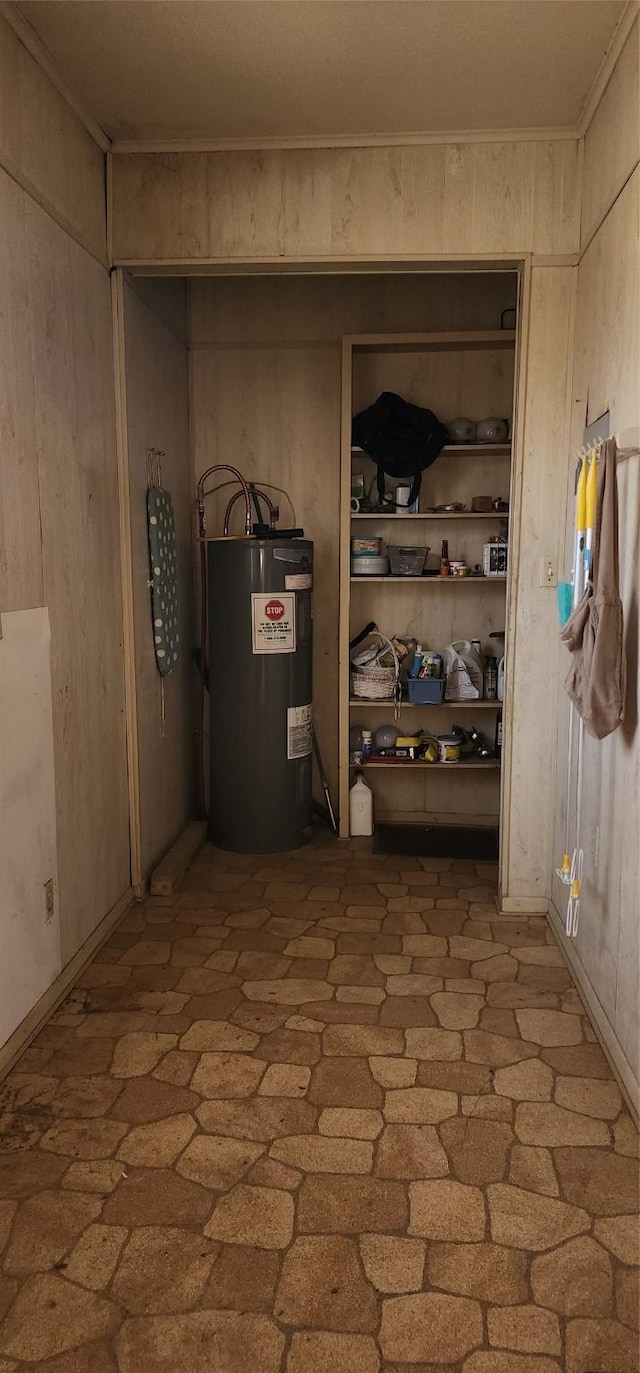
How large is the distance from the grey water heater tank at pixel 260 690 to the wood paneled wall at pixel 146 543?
231 mm

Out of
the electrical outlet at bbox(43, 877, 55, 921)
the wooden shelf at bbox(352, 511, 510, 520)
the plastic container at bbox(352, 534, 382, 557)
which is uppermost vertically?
the wooden shelf at bbox(352, 511, 510, 520)

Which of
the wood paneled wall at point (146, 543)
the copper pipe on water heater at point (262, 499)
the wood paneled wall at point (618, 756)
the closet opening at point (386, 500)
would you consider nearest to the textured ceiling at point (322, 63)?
the wood paneled wall at point (618, 756)

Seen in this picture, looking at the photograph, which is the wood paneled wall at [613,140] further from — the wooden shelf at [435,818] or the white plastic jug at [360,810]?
the wooden shelf at [435,818]

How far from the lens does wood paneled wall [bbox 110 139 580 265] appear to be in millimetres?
3160

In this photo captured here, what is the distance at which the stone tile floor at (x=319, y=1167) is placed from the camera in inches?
64.4

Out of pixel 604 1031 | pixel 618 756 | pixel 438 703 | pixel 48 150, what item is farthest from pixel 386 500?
pixel 604 1031

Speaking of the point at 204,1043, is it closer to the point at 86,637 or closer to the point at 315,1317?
the point at 315,1317

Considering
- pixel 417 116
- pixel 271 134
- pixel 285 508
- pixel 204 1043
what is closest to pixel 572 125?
pixel 417 116

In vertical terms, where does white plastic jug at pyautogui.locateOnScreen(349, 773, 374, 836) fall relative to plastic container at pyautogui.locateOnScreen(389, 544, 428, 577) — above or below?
below

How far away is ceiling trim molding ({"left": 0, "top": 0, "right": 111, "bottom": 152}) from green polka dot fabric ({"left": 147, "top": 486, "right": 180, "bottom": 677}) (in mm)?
1279

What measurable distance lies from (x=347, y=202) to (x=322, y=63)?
0.53 m

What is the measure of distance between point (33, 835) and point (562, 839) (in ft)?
6.12

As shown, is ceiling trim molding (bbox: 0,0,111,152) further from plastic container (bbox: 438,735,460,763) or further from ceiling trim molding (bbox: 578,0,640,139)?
plastic container (bbox: 438,735,460,763)

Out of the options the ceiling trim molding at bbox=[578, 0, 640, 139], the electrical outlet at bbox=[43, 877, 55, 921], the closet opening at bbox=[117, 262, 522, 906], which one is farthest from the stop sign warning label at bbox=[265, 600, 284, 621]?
the ceiling trim molding at bbox=[578, 0, 640, 139]
